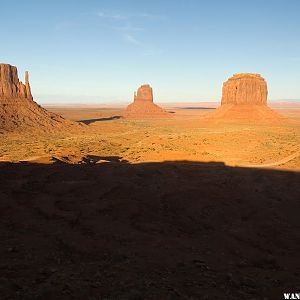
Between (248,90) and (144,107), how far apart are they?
5745cm

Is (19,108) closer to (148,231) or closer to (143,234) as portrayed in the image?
(148,231)

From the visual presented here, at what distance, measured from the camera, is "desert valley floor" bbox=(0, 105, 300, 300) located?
8859mm

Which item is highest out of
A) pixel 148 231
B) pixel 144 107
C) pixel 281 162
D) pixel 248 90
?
pixel 248 90

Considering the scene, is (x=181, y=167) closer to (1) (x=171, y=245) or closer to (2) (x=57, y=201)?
(2) (x=57, y=201)

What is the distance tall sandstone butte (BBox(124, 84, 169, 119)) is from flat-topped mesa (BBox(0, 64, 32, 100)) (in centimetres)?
6468

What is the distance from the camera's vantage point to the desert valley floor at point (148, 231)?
29.1 feet

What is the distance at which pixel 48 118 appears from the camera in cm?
7850

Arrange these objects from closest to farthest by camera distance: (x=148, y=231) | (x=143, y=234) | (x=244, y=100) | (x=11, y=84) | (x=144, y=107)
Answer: (x=143, y=234) < (x=148, y=231) < (x=11, y=84) < (x=244, y=100) < (x=144, y=107)

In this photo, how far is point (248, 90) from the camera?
106 meters

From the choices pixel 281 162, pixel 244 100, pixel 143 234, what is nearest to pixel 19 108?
pixel 281 162

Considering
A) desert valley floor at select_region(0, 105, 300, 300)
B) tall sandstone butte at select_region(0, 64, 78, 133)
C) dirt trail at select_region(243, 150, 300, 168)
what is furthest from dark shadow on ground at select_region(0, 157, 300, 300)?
tall sandstone butte at select_region(0, 64, 78, 133)

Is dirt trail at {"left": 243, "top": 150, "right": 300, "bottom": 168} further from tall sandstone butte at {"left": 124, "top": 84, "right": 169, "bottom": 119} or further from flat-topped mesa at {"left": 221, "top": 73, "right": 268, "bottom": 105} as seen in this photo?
tall sandstone butte at {"left": 124, "top": 84, "right": 169, "bottom": 119}

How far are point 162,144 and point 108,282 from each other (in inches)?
1419

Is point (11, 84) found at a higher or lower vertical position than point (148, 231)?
higher
